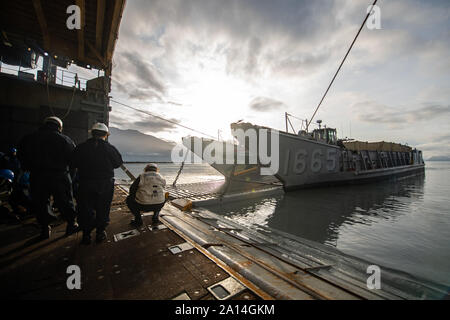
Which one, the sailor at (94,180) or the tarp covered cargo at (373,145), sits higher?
the tarp covered cargo at (373,145)

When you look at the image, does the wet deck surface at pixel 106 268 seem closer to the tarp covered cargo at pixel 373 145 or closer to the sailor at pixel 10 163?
the sailor at pixel 10 163

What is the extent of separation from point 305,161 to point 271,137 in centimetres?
367

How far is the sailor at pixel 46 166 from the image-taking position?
286 centimetres

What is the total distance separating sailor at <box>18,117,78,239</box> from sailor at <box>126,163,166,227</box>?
102cm

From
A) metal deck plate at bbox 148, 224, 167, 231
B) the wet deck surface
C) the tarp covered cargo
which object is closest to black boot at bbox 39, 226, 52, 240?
the wet deck surface

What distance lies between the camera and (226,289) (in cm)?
176

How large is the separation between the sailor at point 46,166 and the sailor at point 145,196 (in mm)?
1023

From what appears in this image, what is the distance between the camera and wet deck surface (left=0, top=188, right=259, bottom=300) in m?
1.72

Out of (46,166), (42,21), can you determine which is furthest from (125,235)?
(42,21)

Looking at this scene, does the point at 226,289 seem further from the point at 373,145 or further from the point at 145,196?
the point at 373,145

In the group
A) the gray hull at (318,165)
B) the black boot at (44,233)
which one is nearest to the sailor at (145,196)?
the black boot at (44,233)
